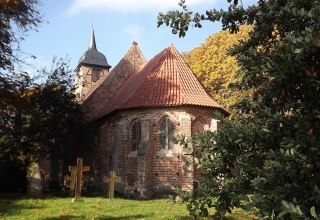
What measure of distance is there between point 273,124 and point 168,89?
17321mm

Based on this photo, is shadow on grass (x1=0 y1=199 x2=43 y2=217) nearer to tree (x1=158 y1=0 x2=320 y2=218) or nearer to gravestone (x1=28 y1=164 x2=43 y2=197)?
gravestone (x1=28 y1=164 x2=43 y2=197)

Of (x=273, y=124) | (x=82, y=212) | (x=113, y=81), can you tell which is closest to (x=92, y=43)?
(x=113, y=81)

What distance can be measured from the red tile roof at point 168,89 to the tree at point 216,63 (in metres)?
7.26

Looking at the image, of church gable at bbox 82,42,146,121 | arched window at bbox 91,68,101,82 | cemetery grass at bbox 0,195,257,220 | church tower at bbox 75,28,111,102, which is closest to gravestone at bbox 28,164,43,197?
cemetery grass at bbox 0,195,257,220

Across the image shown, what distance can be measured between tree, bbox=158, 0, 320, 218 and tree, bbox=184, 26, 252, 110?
79.8ft

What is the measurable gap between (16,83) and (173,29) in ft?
43.8

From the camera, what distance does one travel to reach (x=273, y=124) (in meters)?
3.27

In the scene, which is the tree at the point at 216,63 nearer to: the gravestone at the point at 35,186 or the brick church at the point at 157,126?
the brick church at the point at 157,126

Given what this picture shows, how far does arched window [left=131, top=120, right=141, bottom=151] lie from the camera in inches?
824

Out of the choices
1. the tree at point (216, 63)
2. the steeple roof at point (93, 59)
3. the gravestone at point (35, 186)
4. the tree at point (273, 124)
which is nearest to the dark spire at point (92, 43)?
the steeple roof at point (93, 59)

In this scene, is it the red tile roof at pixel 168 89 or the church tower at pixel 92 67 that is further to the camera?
the church tower at pixel 92 67

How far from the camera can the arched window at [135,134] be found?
20.9m

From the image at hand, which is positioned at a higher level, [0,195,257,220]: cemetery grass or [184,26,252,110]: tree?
[184,26,252,110]: tree

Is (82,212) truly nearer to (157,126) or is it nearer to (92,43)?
(157,126)
